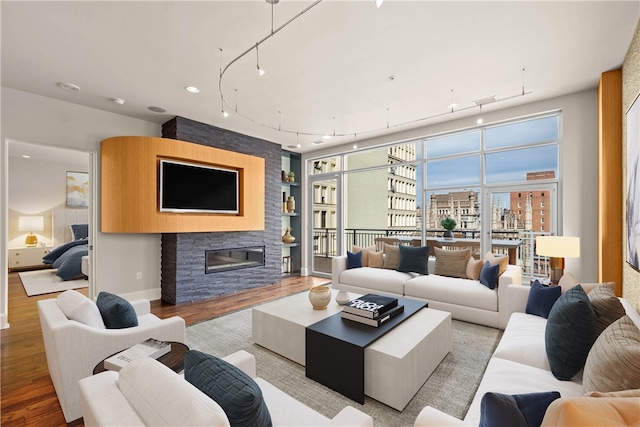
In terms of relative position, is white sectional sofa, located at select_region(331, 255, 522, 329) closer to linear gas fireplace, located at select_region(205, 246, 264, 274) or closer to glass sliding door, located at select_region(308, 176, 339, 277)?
linear gas fireplace, located at select_region(205, 246, 264, 274)

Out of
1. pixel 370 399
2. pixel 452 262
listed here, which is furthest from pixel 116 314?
pixel 452 262

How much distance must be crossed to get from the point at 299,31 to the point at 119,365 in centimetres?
262

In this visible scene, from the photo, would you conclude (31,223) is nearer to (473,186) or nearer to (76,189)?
(76,189)

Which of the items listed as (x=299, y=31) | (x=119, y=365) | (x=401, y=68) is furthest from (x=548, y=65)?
(x=119, y=365)

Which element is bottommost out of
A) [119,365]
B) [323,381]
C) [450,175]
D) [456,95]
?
[323,381]

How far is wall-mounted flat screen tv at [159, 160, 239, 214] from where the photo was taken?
4.21m

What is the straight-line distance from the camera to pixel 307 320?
8.64ft

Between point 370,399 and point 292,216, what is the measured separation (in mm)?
5111

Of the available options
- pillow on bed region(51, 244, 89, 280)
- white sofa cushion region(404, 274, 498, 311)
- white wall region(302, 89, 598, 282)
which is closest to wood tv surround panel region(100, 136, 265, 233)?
pillow on bed region(51, 244, 89, 280)

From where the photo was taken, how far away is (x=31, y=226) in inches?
273

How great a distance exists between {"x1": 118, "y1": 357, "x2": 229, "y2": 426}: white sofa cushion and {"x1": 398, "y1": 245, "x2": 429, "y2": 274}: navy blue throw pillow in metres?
3.87

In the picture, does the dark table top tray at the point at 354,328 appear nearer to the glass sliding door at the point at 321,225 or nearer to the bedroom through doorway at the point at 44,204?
the glass sliding door at the point at 321,225

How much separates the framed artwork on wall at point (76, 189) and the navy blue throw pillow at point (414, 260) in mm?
8033

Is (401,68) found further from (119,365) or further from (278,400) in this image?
(119,365)
